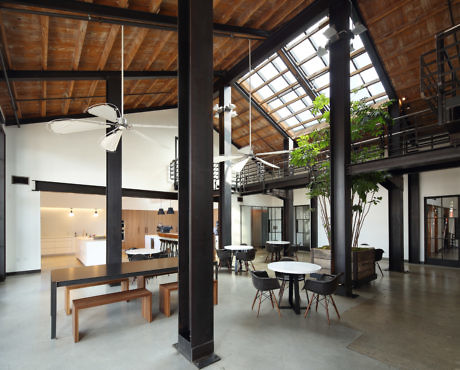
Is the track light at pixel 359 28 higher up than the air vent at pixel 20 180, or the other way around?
the track light at pixel 359 28

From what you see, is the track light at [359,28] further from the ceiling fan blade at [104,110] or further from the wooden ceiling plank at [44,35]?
the wooden ceiling plank at [44,35]

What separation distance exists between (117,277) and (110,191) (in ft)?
8.62

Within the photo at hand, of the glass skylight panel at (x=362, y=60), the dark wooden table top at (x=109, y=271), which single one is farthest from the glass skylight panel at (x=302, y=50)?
the dark wooden table top at (x=109, y=271)

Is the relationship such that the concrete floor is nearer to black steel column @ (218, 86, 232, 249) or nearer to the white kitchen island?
the white kitchen island

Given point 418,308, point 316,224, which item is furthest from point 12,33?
point 316,224

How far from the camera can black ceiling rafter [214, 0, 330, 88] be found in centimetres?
617

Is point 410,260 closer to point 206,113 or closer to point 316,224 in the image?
point 316,224

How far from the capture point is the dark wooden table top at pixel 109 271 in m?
3.70

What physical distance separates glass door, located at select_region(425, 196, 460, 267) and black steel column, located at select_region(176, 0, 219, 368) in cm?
898

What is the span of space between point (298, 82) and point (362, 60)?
215 cm

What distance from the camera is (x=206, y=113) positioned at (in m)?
3.14

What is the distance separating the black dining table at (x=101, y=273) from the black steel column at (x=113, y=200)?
1263 mm

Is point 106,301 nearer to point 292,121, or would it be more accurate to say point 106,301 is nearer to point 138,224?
point 292,121

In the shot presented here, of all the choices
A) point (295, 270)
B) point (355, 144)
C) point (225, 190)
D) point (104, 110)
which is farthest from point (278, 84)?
point (295, 270)
